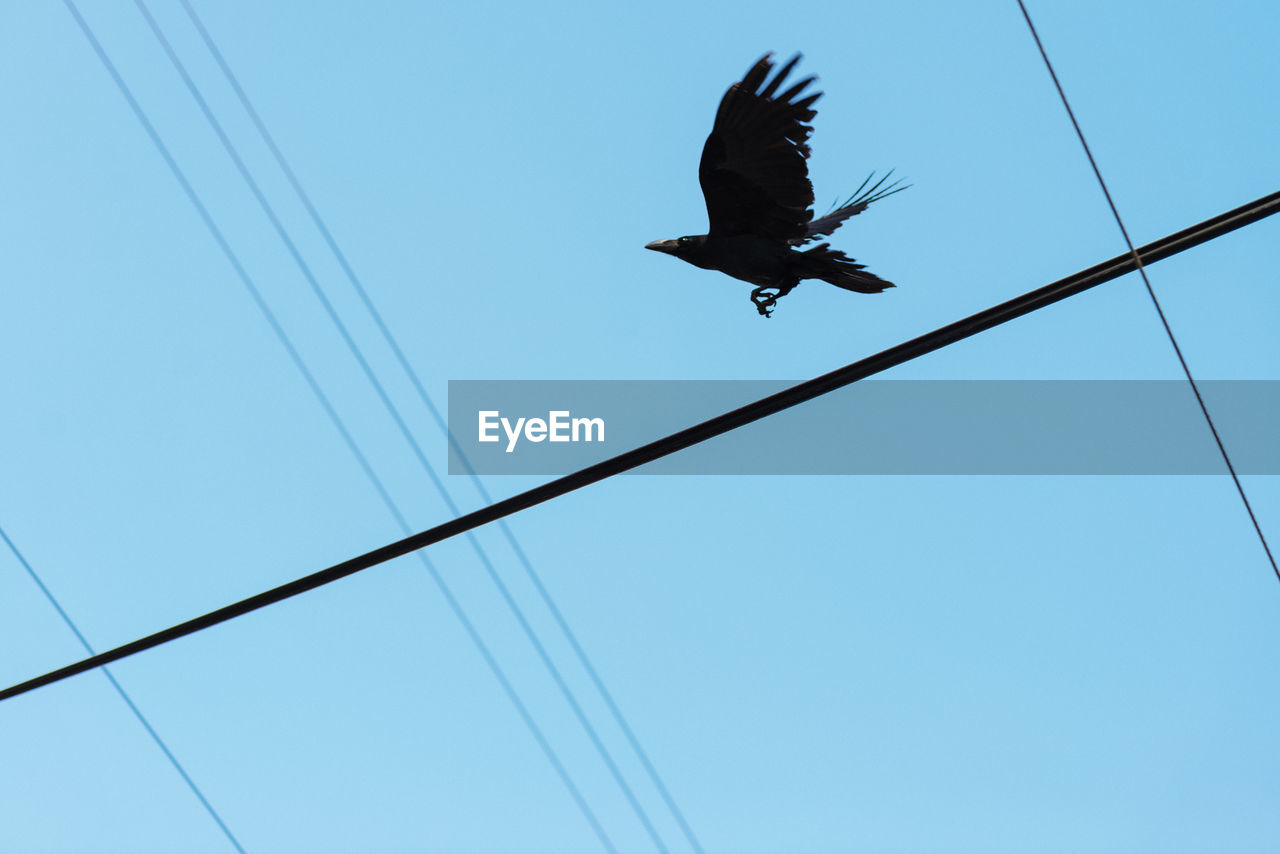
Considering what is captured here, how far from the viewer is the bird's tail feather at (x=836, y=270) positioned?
486cm

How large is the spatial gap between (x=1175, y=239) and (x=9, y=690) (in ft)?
12.5

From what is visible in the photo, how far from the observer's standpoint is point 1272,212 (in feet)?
8.82

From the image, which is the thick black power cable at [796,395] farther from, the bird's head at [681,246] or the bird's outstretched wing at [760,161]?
the bird's head at [681,246]

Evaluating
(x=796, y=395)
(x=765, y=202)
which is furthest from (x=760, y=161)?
(x=796, y=395)

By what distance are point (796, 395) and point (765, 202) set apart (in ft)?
7.89

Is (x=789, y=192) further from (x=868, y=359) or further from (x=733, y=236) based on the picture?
(x=868, y=359)

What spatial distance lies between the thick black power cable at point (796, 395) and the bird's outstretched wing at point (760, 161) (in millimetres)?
2215

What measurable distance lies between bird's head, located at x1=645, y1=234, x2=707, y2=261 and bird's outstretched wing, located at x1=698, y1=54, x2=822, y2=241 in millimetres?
80

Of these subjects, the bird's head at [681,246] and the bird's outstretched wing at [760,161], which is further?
the bird's head at [681,246]

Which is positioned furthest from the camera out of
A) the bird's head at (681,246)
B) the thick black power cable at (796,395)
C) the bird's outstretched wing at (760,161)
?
the bird's head at (681,246)

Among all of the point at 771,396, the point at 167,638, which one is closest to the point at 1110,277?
the point at 771,396

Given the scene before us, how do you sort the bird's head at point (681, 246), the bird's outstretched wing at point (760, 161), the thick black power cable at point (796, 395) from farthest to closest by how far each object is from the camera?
the bird's head at point (681, 246), the bird's outstretched wing at point (760, 161), the thick black power cable at point (796, 395)

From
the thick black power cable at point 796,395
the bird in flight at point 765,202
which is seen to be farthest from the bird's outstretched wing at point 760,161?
the thick black power cable at point 796,395

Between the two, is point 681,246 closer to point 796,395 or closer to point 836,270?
point 836,270
